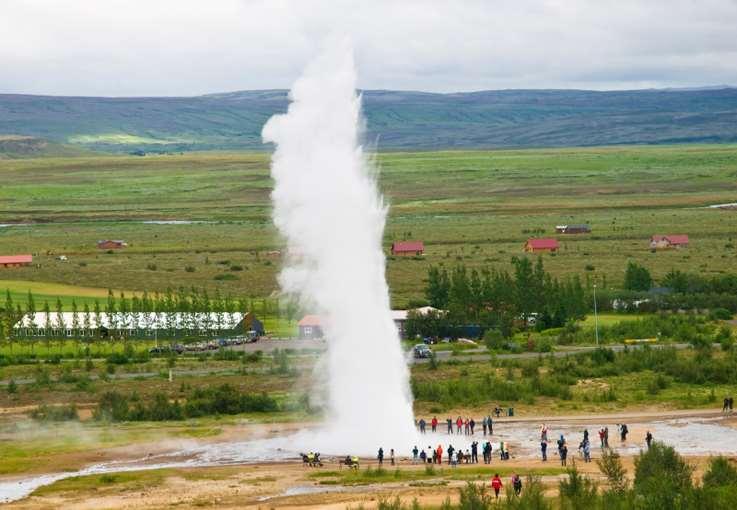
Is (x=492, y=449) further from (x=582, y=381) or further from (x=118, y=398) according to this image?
(x=118, y=398)


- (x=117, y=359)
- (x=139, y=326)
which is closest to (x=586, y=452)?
(x=117, y=359)

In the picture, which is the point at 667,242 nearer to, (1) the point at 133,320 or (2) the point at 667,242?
(2) the point at 667,242

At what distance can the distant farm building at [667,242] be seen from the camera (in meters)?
123

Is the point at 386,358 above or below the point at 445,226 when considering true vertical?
below

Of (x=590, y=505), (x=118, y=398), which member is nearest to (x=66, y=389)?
(x=118, y=398)

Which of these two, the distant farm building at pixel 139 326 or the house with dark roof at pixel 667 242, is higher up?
the house with dark roof at pixel 667 242

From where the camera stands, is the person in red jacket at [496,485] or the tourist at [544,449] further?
the tourist at [544,449]

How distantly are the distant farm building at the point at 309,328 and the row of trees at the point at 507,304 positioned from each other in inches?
191

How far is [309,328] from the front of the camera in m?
76.8

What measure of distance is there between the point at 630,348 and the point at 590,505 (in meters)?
34.2

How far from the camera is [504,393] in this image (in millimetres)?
58656

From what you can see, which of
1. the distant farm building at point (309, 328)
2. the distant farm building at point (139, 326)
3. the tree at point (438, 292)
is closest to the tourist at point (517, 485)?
the distant farm building at point (309, 328)

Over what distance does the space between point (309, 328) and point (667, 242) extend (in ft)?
180

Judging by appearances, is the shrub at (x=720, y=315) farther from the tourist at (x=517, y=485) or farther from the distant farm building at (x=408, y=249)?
the distant farm building at (x=408, y=249)
